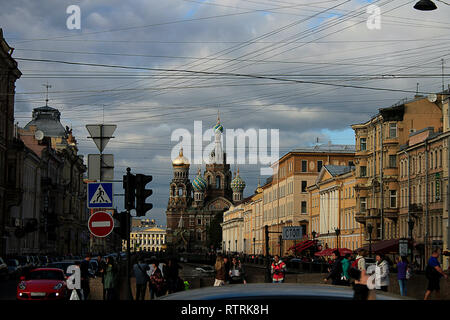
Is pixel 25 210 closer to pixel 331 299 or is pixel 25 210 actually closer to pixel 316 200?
pixel 316 200

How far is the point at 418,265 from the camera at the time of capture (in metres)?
62.2

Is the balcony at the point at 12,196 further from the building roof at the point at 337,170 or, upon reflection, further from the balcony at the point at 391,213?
the building roof at the point at 337,170

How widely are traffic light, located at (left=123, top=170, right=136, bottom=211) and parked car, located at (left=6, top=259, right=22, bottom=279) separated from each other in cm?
3452

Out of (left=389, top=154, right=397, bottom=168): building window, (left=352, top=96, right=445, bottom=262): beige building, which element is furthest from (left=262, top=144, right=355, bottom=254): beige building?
(left=389, top=154, right=397, bottom=168): building window

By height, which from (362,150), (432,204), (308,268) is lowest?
(308,268)

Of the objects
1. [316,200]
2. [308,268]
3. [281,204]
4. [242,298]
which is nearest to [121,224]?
[242,298]

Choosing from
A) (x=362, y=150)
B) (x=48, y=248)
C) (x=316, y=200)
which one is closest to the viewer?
(x=362, y=150)

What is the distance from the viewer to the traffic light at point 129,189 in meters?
19.4

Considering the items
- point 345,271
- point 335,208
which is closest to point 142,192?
point 345,271

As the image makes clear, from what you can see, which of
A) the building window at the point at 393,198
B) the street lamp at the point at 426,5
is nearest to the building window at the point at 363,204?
the building window at the point at 393,198

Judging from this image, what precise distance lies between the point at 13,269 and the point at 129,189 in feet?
118

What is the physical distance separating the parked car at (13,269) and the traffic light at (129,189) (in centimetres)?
Answer: 3452
